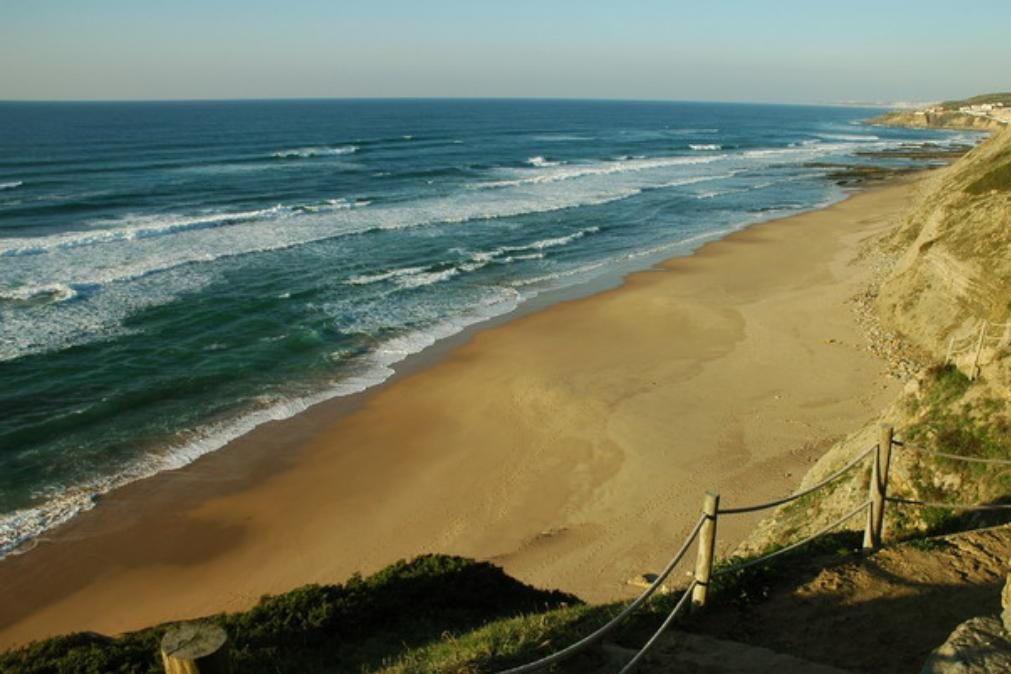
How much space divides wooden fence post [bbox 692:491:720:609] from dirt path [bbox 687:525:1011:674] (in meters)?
0.20

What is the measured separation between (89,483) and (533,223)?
26.9 meters

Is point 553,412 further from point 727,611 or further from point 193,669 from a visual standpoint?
point 193,669

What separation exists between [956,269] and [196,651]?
18873 millimetres

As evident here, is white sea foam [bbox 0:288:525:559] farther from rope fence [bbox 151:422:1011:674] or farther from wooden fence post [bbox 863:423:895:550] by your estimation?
wooden fence post [bbox 863:423:895:550]

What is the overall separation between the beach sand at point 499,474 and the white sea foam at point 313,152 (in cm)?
4729

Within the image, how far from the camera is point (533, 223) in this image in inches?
1463

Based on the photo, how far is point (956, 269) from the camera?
675 inches

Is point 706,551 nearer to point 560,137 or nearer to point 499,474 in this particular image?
point 499,474

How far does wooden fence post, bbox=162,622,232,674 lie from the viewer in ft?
9.59

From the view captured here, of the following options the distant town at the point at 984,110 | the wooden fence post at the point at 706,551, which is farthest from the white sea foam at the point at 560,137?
the wooden fence post at the point at 706,551

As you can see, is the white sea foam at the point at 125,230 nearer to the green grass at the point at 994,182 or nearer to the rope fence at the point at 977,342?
the green grass at the point at 994,182

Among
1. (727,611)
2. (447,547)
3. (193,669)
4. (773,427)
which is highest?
(193,669)

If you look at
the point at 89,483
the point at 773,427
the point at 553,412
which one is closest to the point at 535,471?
the point at 553,412

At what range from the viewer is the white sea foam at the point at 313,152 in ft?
206
